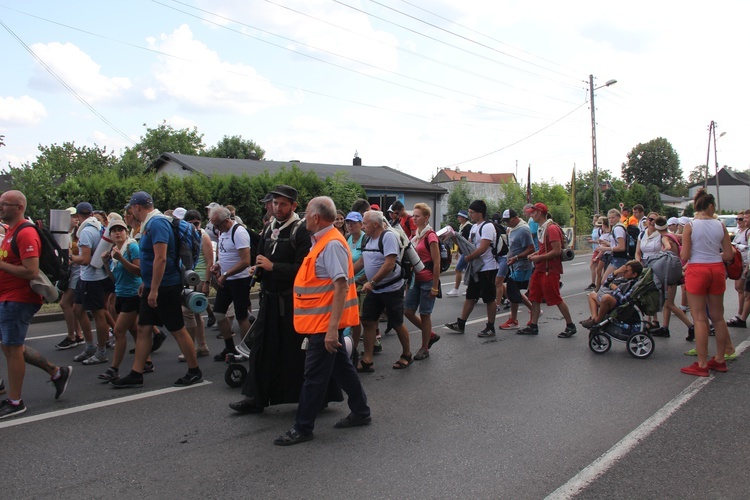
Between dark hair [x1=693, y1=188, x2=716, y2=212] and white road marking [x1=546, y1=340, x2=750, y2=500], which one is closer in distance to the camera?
white road marking [x1=546, y1=340, x2=750, y2=500]

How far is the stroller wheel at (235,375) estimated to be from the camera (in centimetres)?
585

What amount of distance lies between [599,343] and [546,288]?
1182 mm

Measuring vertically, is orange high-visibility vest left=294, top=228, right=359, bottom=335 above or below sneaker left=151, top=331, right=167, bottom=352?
above

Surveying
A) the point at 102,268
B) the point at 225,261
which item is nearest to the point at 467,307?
the point at 225,261

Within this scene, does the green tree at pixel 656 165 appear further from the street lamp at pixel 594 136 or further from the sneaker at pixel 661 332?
the sneaker at pixel 661 332

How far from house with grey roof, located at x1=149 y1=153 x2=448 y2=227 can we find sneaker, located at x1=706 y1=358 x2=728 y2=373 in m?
19.4

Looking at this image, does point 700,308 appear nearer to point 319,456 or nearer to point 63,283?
point 319,456

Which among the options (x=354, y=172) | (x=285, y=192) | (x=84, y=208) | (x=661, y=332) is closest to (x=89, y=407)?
(x=285, y=192)

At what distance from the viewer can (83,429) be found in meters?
4.76

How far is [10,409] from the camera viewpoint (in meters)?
5.08

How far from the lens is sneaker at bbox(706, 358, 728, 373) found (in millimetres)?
6441

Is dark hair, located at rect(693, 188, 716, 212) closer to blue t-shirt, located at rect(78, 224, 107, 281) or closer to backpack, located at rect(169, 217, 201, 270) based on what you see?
backpack, located at rect(169, 217, 201, 270)

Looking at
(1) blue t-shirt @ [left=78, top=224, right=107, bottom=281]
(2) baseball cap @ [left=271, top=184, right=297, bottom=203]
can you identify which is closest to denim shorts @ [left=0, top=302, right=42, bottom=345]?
(1) blue t-shirt @ [left=78, top=224, right=107, bottom=281]

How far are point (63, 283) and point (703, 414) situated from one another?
7.31m
